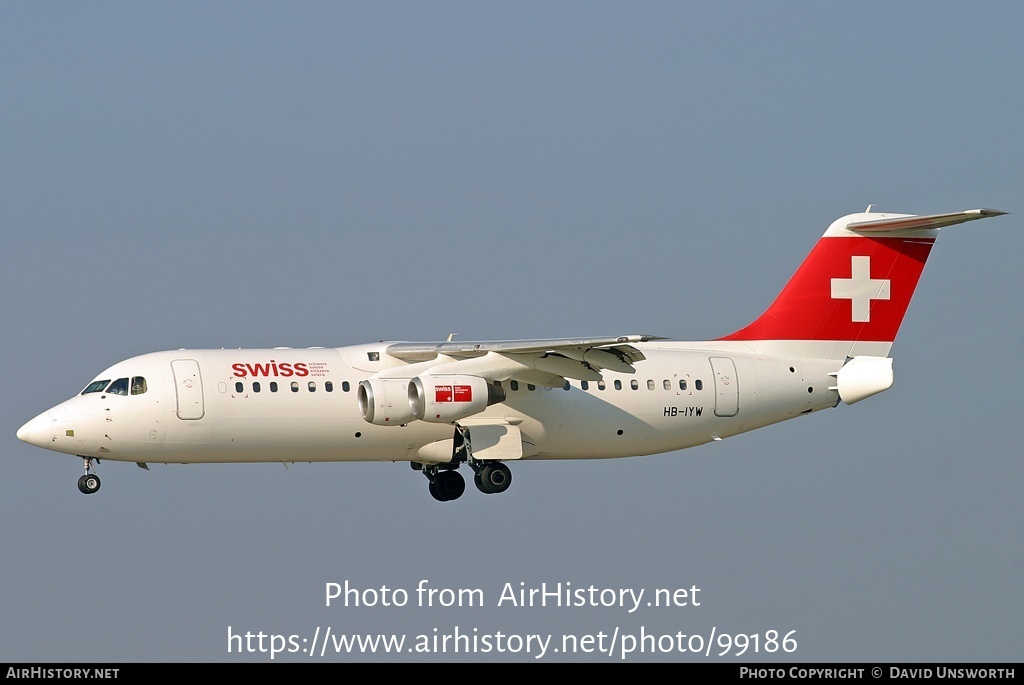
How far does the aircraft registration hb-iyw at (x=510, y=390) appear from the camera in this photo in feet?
85.9

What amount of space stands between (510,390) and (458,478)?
194cm

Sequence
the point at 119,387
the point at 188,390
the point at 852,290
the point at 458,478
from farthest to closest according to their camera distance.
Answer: the point at 852,290 < the point at 458,478 < the point at 119,387 < the point at 188,390

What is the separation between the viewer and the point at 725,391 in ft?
94.7

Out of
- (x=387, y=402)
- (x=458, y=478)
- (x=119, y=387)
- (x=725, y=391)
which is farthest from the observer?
(x=725, y=391)

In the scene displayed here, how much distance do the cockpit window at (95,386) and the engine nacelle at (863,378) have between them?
1281 centimetres

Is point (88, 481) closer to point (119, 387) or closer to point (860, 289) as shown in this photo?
point (119, 387)

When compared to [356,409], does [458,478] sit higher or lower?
lower

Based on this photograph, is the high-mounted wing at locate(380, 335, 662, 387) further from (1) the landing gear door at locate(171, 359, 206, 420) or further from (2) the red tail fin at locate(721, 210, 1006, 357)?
(2) the red tail fin at locate(721, 210, 1006, 357)

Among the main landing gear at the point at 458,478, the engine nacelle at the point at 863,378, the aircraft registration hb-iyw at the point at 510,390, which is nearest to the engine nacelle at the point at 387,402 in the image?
the aircraft registration hb-iyw at the point at 510,390

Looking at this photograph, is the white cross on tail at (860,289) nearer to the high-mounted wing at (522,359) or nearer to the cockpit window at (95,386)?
the high-mounted wing at (522,359)

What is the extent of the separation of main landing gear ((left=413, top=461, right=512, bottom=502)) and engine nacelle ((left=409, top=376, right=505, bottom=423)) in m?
1.47

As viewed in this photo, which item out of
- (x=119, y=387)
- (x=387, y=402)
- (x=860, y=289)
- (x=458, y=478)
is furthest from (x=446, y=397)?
(x=860, y=289)

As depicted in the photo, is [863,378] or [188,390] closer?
[188,390]

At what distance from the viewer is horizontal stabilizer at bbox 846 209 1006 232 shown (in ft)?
93.3
